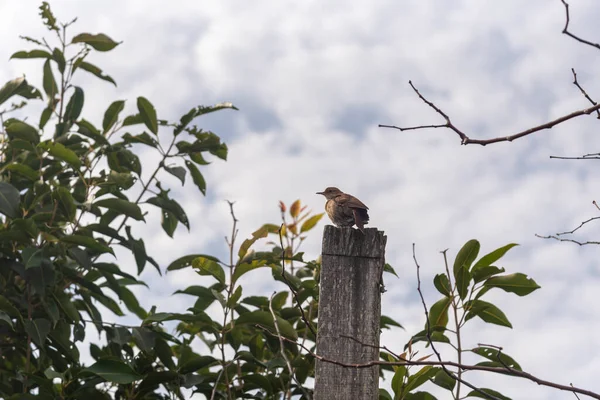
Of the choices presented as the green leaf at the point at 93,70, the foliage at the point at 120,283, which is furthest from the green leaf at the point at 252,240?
the green leaf at the point at 93,70

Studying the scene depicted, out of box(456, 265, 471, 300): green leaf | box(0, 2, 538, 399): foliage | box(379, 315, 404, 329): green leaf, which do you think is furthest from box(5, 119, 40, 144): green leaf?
box(456, 265, 471, 300): green leaf

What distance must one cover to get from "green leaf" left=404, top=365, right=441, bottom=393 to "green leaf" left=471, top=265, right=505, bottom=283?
42 cm

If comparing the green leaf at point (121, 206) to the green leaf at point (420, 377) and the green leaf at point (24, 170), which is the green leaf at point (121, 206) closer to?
the green leaf at point (24, 170)

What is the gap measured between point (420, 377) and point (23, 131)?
3.00 m

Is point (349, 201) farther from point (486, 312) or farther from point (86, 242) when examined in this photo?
point (86, 242)

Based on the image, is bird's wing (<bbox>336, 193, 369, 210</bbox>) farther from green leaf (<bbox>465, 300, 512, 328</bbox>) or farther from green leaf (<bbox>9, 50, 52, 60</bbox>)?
green leaf (<bbox>9, 50, 52, 60</bbox>)

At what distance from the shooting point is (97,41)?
5.46 meters

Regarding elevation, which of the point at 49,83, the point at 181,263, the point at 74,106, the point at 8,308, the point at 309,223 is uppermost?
the point at 49,83

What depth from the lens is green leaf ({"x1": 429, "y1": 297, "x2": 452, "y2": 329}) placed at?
3.46 meters

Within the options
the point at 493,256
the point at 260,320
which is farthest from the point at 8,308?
the point at 493,256

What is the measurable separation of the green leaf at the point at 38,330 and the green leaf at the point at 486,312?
2204mm

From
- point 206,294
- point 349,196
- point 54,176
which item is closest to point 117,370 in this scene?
point 206,294

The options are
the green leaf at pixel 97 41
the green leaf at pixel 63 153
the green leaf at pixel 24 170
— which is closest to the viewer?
the green leaf at pixel 63 153

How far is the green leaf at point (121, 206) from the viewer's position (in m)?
4.58
